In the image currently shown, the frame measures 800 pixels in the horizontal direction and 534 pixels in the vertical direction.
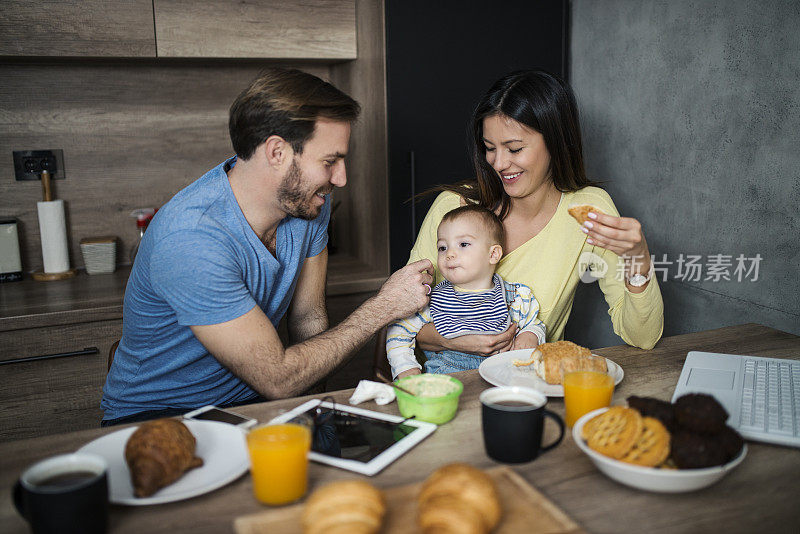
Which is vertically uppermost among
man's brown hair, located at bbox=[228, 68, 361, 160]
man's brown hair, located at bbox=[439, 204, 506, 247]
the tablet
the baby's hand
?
man's brown hair, located at bbox=[228, 68, 361, 160]

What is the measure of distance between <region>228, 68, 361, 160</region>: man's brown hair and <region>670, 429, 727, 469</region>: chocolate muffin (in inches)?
44.8

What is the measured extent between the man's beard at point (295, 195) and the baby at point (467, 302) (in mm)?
429

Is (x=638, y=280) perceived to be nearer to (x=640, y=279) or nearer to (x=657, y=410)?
(x=640, y=279)

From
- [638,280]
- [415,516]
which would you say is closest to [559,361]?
[638,280]

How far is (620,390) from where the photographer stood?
139cm

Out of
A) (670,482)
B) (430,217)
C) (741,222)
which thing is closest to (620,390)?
(670,482)

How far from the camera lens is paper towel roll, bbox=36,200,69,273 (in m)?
2.60

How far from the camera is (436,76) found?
105 inches

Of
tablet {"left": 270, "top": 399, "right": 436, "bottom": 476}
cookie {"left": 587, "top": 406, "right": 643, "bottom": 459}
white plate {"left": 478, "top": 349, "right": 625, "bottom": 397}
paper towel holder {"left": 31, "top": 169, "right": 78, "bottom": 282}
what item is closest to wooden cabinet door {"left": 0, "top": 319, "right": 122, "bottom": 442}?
paper towel holder {"left": 31, "top": 169, "right": 78, "bottom": 282}

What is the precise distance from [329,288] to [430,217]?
0.65 m

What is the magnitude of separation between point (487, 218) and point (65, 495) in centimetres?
140

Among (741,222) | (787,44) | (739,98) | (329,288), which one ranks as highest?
(787,44)

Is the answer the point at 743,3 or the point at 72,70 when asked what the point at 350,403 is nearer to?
the point at 743,3

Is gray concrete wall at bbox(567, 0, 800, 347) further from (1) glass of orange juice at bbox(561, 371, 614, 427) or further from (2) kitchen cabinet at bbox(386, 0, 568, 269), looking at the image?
(1) glass of orange juice at bbox(561, 371, 614, 427)
